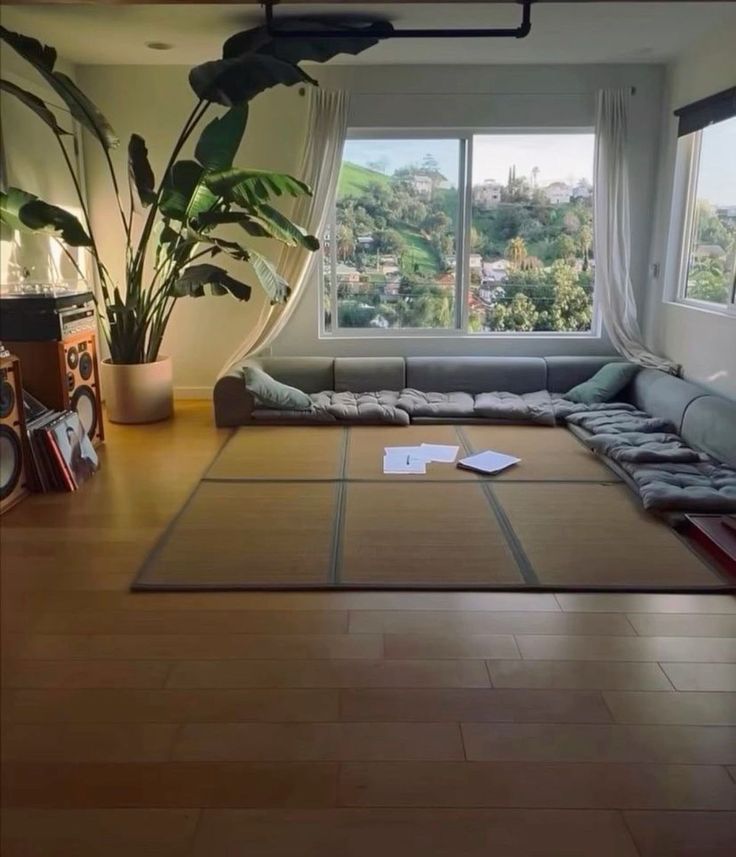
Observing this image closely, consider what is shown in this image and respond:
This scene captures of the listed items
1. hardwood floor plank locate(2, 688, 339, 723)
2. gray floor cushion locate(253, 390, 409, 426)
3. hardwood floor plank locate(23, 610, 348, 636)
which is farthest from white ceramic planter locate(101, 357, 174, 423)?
hardwood floor plank locate(2, 688, 339, 723)

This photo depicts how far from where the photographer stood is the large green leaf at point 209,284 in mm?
4355

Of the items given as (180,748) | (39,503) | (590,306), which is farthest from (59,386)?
(590,306)

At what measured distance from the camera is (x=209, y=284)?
172 inches

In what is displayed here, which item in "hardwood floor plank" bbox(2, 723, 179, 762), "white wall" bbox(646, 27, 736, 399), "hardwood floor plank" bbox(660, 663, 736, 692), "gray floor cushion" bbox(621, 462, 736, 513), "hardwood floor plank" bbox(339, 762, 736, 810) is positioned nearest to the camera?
"hardwood floor plank" bbox(339, 762, 736, 810)

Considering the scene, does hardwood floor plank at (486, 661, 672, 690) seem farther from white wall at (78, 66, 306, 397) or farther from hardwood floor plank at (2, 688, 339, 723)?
white wall at (78, 66, 306, 397)

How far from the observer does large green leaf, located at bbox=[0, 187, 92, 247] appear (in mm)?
3658

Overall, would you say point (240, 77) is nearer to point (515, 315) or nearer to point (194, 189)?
point (194, 189)

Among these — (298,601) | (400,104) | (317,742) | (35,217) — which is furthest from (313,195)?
(317,742)

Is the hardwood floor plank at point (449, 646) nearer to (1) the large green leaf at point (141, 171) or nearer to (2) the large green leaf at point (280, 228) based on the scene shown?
(2) the large green leaf at point (280, 228)

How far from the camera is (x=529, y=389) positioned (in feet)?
16.5

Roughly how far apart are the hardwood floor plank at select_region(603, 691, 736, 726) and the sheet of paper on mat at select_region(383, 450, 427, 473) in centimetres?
186

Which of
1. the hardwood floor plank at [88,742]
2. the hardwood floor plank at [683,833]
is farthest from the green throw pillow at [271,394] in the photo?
the hardwood floor plank at [683,833]

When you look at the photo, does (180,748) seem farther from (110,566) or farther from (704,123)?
(704,123)

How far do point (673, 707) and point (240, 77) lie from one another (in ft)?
Result: 11.5
